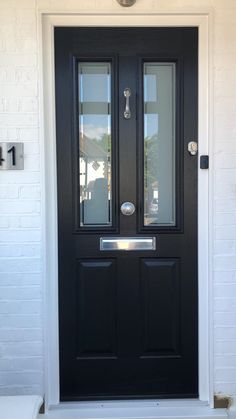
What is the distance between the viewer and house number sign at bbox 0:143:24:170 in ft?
9.70

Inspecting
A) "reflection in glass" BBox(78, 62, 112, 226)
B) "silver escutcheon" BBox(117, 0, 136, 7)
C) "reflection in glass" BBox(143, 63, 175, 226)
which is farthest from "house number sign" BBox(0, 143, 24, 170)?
"silver escutcheon" BBox(117, 0, 136, 7)

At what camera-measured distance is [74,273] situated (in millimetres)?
3086

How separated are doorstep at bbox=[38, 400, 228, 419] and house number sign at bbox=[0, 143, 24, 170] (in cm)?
161

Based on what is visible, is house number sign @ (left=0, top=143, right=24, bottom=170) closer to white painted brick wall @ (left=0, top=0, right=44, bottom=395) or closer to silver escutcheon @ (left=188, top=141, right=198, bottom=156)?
white painted brick wall @ (left=0, top=0, right=44, bottom=395)

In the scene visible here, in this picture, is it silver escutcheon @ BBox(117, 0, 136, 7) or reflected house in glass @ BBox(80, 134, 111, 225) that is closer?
silver escutcheon @ BBox(117, 0, 136, 7)

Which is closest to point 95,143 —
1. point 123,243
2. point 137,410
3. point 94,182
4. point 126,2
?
point 94,182

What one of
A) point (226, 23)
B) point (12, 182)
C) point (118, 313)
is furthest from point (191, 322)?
point (226, 23)

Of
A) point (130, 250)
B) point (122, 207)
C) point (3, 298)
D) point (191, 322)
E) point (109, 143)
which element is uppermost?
point (109, 143)

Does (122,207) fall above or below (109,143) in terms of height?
below

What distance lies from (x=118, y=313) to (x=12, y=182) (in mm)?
1116

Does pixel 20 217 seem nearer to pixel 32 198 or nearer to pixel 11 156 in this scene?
pixel 32 198

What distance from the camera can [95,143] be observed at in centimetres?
308

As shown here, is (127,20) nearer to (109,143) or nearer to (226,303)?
(109,143)

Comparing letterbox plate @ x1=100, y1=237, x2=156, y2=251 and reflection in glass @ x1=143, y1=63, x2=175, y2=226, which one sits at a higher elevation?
reflection in glass @ x1=143, y1=63, x2=175, y2=226
